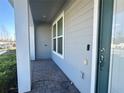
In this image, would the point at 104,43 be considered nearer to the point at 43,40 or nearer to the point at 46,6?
the point at 46,6

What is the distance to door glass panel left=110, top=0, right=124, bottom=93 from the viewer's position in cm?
165

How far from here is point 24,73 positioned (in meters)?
3.21

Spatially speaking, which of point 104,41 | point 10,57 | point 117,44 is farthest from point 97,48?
point 10,57

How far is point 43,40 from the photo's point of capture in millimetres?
9125

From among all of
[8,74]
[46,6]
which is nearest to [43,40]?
[46,6]

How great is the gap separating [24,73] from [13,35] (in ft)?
3.38

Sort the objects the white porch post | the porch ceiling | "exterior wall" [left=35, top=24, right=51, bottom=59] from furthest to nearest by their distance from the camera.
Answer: "exterior wall" [left=35, top=24, right=51, bottom=59], the porch ceiling, the white porch post

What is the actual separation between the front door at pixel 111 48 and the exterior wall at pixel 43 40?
7236mm

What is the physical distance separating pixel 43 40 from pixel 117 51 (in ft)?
25.3

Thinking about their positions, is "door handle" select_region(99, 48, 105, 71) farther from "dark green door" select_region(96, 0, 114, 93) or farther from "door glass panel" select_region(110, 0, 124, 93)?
"door glass panel" select_region(110, 0, 124, 93)

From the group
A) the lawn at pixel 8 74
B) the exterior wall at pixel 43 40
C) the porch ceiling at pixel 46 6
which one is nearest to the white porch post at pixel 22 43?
the lawn at pixel 8 74

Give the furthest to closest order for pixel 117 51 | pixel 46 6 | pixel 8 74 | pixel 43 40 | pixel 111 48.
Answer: pixel 43 40
pixel 46 6
pixel 8 74
pixel 111 48
pixel 117 51

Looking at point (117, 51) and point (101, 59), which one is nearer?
point (117, 51)

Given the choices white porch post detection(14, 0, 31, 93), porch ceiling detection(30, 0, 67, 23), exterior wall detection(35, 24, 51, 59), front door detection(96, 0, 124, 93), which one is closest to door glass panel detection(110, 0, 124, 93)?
front door detection(96, 0, 124, 93)
